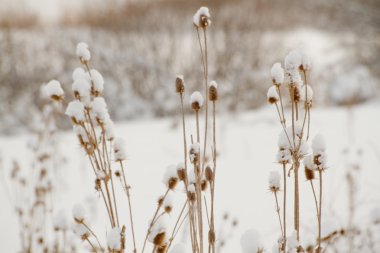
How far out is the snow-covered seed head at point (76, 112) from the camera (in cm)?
94

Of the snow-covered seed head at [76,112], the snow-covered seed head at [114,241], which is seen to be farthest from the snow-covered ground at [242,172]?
the snow-covered seed head at [76,112]

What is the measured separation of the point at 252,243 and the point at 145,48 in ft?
27.8

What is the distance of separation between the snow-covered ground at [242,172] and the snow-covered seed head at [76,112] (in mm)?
1147

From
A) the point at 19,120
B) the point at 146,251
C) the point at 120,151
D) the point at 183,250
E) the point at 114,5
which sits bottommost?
the point at 146,251

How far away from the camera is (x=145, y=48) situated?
29.6ft

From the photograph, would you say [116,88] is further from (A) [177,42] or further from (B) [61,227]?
(B) [61,227]

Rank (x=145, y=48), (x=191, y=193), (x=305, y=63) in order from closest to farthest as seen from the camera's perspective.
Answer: (x=305, y=63)
(x=191, y=193)
(x=145, y=48)

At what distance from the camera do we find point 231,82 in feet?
28.2

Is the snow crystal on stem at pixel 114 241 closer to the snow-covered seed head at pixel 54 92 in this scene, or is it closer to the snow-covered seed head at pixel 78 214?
the snow-covered seed head at pixel 78 214

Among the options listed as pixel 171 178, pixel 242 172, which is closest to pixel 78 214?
pixel 171 178

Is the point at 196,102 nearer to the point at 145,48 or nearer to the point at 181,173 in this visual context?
the point at 181,173

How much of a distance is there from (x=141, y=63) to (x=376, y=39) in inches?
205

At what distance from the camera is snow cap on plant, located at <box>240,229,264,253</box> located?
37.0 inches

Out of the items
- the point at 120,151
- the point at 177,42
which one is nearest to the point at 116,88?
the point at 177,42
